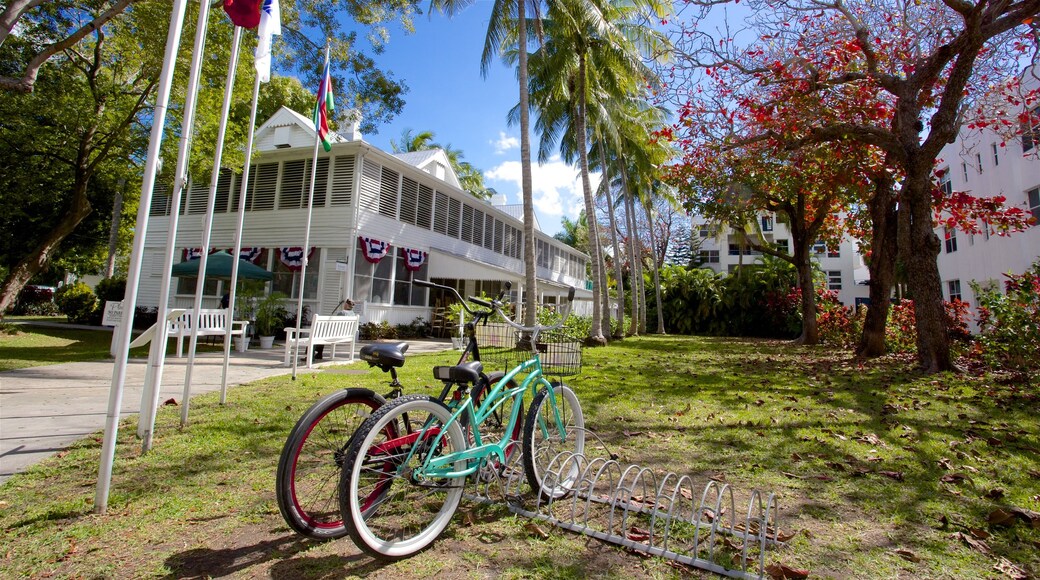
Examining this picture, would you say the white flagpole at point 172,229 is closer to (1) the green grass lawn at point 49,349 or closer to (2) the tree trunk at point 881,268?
(1) the green grass lawn at point 49,349

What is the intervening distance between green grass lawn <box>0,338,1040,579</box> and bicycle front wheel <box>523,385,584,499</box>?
280 millimetres

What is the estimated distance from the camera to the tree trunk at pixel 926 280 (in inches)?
324

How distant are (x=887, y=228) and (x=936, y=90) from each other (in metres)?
2.86

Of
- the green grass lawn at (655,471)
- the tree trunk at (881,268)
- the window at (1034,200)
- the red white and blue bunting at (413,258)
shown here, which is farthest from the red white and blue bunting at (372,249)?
the window at (1034,200)

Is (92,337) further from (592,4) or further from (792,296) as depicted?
(792,296)

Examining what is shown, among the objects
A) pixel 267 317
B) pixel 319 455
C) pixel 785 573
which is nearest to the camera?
pixel 785 573

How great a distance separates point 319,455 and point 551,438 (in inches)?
55.4

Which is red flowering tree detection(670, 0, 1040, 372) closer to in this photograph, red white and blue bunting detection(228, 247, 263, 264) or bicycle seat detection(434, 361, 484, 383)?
bicycle seat detection(434, 361, 484, 383)

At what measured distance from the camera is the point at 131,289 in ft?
8.80

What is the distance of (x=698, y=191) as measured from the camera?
1478 cm

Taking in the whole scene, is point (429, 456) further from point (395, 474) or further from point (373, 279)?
point (373, 279)

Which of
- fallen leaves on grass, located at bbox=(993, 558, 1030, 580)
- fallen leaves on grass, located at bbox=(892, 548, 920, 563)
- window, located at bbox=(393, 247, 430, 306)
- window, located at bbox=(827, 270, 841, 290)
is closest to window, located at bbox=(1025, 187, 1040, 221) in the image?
fallen leaves on grass, located at bbox=(993, 558, 1030, 580)

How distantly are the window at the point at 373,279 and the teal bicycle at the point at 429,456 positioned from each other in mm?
13028

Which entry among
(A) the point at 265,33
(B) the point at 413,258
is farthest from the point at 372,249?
(A) the point at 265,33
